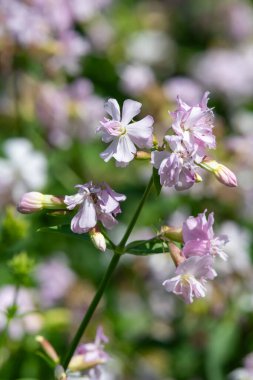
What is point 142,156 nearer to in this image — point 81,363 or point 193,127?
point 193,127

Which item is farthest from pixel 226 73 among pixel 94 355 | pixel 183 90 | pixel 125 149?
pixel 125 149

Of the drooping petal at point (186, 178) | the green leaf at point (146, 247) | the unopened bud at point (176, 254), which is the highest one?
the drooping petal at point (186, 178)

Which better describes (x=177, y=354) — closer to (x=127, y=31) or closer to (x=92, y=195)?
(x=92, y=195)

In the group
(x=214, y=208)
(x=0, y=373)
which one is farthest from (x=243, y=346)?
(x=0, y=373)

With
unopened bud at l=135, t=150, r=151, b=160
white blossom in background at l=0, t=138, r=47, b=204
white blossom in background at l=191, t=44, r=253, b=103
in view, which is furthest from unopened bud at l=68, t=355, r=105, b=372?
white blossom in background at l=191, t=44, r=253, b=103

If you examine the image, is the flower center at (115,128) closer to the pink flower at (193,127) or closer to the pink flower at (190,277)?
the pink flower at (193,127)

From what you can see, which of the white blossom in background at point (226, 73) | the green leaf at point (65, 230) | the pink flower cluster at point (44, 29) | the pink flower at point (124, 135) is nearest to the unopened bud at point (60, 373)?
the green leaf at point (65, 230)
